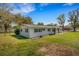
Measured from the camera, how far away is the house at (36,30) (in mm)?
5480

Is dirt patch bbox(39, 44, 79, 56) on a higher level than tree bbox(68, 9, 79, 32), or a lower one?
lower

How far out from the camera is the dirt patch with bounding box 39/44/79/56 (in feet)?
17.8

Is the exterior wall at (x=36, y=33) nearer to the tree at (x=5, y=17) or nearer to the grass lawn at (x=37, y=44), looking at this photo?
the grass lawn at (x=37, y=44)

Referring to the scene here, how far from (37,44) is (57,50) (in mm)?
344

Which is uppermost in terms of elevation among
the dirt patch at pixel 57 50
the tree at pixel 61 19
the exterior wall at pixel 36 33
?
the tree at pixel 61 19

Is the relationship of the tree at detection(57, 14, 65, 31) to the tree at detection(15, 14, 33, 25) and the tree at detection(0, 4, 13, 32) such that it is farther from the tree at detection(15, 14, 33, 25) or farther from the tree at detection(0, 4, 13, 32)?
the tree at detection(0, 4, 13, 32)

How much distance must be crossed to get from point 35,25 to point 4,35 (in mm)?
535

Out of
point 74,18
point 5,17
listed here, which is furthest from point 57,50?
point 5,17

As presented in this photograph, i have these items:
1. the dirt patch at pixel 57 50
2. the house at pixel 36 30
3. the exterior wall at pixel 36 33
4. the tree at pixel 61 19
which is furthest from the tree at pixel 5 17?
the tree at pixel 61 19

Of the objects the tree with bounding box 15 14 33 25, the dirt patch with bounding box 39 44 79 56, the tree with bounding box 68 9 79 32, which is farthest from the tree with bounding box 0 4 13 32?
the tree with bounding box 68 9 79 32

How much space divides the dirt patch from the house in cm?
23

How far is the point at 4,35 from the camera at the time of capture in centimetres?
547

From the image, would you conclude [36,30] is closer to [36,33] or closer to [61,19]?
[36,33]

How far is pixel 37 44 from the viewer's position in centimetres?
549
